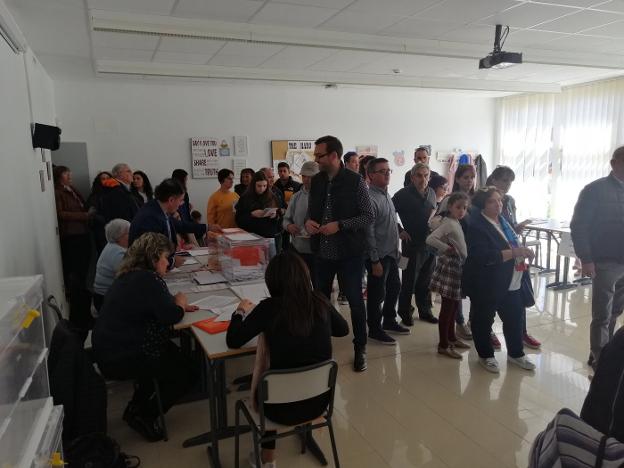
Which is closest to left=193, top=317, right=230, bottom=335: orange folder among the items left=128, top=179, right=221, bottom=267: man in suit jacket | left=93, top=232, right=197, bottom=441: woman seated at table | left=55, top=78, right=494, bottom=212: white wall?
left=93, top=232, right=197, bottom=441: woman seated at table

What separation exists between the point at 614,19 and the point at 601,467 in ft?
14.5

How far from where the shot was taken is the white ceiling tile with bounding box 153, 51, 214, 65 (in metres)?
5.11

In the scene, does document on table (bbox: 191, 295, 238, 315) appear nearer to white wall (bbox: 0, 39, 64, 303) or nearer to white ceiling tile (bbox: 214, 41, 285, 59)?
white wall (bbox: 0, 39, 64, 303)

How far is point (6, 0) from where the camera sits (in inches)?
125

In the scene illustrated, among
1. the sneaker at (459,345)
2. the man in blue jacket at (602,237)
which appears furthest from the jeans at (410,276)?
the man in blue jacket at (602,237)

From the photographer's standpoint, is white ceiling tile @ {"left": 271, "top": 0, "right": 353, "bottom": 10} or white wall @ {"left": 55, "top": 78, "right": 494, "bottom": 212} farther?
white wall @ {"left": 55, "top": 78, "right": 494, "bottom": 212}

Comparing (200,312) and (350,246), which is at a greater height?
(350,246)

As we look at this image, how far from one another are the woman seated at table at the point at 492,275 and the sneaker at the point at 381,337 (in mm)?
728

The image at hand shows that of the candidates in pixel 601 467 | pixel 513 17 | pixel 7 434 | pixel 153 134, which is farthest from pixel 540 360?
pixel 153 134

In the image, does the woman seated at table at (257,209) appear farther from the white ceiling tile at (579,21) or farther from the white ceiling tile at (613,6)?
the white ceiling tile at (613,6)

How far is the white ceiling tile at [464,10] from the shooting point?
3721mm

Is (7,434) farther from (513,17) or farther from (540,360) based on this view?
(513,17)

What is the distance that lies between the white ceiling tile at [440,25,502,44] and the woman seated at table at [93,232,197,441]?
141 inches

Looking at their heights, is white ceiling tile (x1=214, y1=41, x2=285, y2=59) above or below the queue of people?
above
